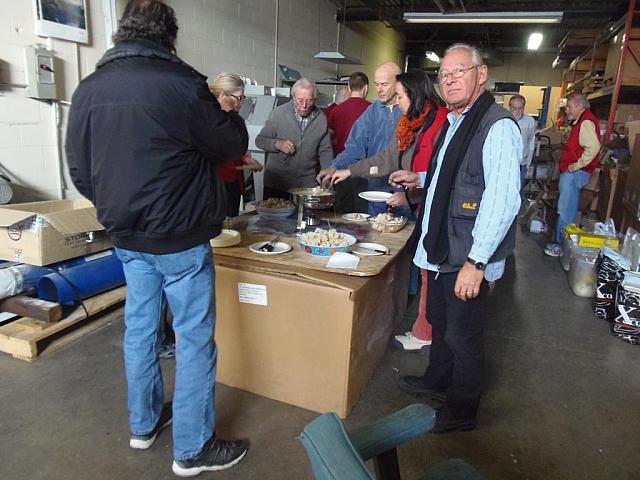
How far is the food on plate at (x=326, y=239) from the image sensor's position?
6.45ft

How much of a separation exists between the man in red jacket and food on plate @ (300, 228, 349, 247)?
133 inches

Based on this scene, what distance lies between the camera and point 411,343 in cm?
262

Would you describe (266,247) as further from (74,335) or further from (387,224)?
(74,335)

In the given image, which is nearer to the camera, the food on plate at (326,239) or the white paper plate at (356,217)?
the food on plate at (326,239)

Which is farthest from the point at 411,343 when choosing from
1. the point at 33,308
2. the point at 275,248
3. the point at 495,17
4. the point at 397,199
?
the point at 495,17

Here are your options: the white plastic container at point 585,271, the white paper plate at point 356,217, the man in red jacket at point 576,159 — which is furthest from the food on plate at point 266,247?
the man in red jacket at point 576,159

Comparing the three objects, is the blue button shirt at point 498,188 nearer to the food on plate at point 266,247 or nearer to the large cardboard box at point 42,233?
the food on plate at point 266,247

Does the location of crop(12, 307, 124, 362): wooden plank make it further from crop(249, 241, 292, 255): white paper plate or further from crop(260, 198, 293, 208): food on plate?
crop(249, 241, 292, 255): white paper plate

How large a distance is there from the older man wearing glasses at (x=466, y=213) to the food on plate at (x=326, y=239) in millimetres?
323

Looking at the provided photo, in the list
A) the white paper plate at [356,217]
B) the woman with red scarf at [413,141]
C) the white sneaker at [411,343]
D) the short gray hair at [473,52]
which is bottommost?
the white sneaker at [411,343]

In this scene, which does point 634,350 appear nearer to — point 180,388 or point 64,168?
point 180,388

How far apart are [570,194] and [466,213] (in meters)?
3.54

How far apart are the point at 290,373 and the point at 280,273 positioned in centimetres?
46

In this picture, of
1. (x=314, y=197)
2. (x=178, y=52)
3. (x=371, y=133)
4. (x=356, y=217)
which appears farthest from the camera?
(x=178, y=52)
